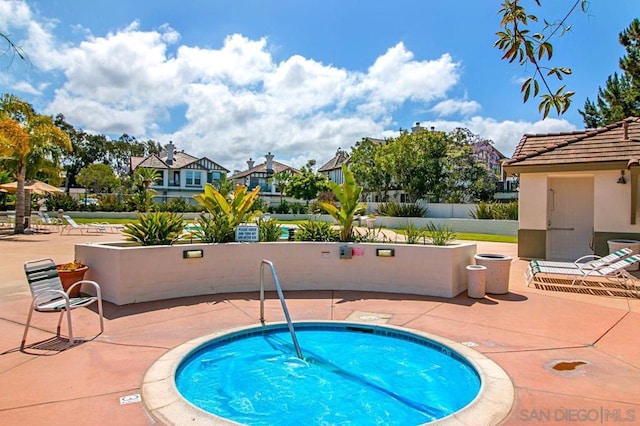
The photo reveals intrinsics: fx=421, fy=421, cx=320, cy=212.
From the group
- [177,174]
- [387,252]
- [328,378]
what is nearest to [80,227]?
[387,252]

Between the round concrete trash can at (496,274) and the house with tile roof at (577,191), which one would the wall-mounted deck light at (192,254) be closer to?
the round concrete trash can at (496,274)

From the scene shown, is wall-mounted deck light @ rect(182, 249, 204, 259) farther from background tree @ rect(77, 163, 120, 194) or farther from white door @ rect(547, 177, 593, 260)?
background tree @ rect(77, 163, 120, 194)

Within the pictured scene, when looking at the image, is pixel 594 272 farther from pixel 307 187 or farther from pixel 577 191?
pixel 307 187

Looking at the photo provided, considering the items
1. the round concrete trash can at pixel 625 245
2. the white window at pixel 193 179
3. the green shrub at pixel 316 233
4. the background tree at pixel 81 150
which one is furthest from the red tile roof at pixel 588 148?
the background tree at pixel 81 150

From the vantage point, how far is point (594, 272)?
31.3 ft

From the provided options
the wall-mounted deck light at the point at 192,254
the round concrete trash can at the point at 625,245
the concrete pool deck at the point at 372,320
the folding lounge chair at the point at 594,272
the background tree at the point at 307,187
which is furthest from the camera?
the background tree at the point at 307,187

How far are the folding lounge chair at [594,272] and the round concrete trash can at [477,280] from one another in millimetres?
2115

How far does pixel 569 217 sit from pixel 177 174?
53.4 metres

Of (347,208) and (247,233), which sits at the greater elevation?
(347,208)

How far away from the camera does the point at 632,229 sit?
12.2 meters

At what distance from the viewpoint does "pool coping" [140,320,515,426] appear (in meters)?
3.69

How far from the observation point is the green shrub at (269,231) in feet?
31.1

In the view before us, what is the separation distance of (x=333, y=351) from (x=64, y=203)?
36.7 meters

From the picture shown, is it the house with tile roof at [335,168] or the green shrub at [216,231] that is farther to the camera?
the house with tile roof at [335,168]
